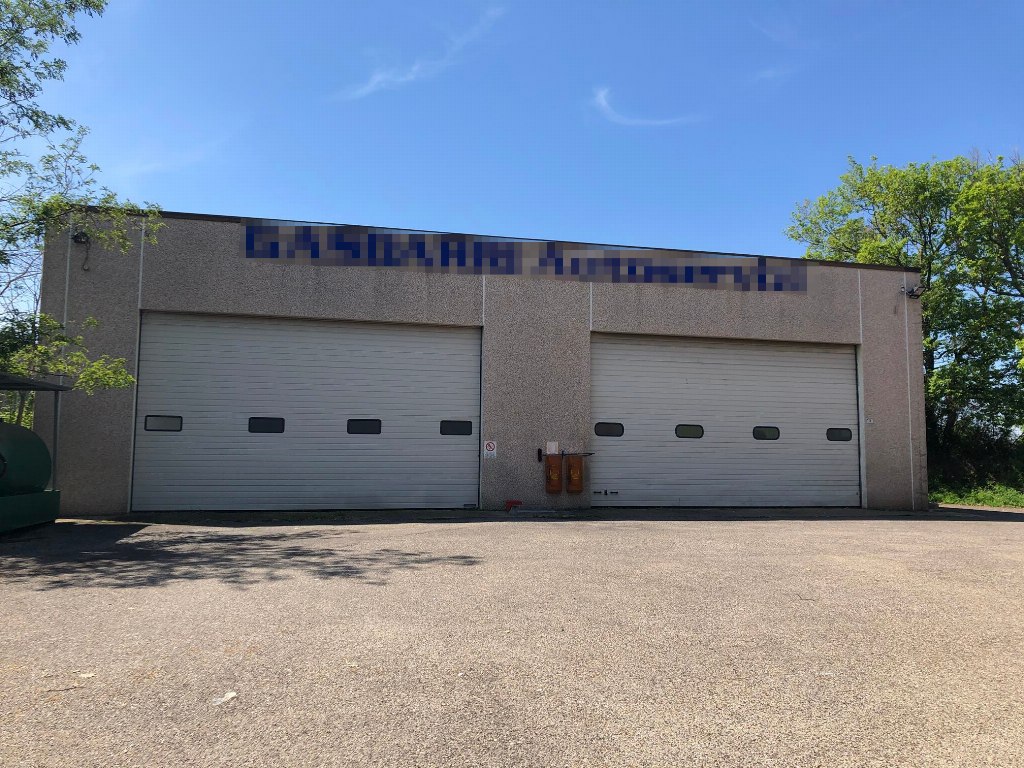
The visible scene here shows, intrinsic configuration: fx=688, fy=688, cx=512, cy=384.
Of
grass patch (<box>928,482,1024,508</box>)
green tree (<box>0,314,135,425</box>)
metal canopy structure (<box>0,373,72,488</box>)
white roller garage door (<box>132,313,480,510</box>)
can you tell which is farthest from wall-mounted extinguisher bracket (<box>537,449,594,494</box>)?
grass patch (<box>928,482,1024,508</box>)

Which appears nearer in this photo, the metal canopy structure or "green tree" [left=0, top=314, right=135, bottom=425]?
the metal canopy structure

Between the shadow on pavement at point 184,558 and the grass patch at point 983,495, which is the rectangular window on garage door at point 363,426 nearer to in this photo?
the shadow on pavement at point 184,558

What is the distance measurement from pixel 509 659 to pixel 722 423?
11.9 metres

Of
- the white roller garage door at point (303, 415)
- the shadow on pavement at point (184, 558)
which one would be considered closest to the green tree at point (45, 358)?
the white roller garage door at point (303, 415)

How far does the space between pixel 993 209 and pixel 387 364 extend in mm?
20350

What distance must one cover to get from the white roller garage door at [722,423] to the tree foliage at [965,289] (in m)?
7.46

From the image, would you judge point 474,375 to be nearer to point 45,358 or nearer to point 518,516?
point 518,516

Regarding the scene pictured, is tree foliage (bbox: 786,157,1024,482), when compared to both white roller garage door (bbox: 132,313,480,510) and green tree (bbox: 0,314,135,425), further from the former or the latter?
green tree (bbox: 0,314,135,425)

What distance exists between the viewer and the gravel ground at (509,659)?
306cm

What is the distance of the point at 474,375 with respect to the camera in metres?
14.1

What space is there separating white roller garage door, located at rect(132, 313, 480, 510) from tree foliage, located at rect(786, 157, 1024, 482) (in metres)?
15.7

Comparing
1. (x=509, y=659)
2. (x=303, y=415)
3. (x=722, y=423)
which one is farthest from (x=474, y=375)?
(x=509, y=659)

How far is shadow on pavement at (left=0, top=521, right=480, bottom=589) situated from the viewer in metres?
6.71

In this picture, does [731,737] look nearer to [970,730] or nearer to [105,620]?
[970,730]
